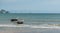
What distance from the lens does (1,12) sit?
90938mm

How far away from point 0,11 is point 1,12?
846 millimetres

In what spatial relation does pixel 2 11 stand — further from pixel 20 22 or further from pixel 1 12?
pixel 20 22

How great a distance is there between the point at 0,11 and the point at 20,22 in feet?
225

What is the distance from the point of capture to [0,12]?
3578 inches

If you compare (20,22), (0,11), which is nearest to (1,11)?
(0,11)

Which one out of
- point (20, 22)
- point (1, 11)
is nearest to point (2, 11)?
point (1, 11)

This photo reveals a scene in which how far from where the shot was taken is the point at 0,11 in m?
91.1

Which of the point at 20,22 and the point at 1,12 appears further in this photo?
the point at 1,12

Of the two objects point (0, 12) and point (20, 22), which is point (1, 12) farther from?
point (20, 22)

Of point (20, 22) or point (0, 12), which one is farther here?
point (0, 12)

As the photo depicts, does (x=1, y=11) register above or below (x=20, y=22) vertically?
below

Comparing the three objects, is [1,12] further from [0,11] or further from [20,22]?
[20,22]

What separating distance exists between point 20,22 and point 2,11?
225 ft

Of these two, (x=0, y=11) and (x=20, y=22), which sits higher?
(x=20, y=22)
